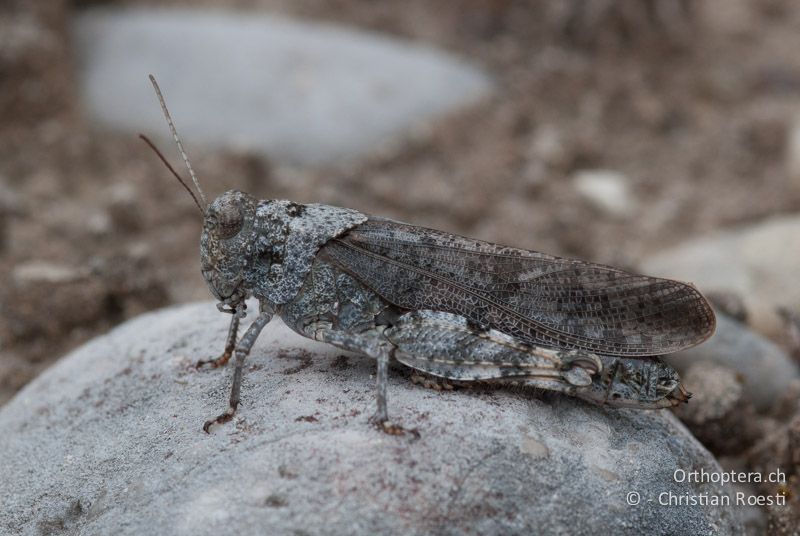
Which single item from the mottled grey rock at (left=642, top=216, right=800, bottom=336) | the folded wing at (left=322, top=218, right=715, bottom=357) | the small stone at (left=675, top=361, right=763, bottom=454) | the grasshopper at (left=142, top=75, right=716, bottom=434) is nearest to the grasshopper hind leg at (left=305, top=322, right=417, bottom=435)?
the grasshopper at (left=142, top=75, right=716, bottom=434)

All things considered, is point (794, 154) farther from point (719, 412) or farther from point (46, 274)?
point (46, 274)

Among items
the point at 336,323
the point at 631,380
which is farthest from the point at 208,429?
the point at 631,380

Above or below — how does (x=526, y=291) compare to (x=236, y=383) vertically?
above

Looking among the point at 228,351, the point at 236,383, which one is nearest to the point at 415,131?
the point at 228,351

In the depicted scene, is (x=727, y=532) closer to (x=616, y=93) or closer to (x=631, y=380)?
(x=631, y=380)

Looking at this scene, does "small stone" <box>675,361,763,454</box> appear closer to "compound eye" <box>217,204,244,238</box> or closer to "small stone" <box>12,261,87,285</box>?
"compound eye" <box>217,204,244,238</box>
